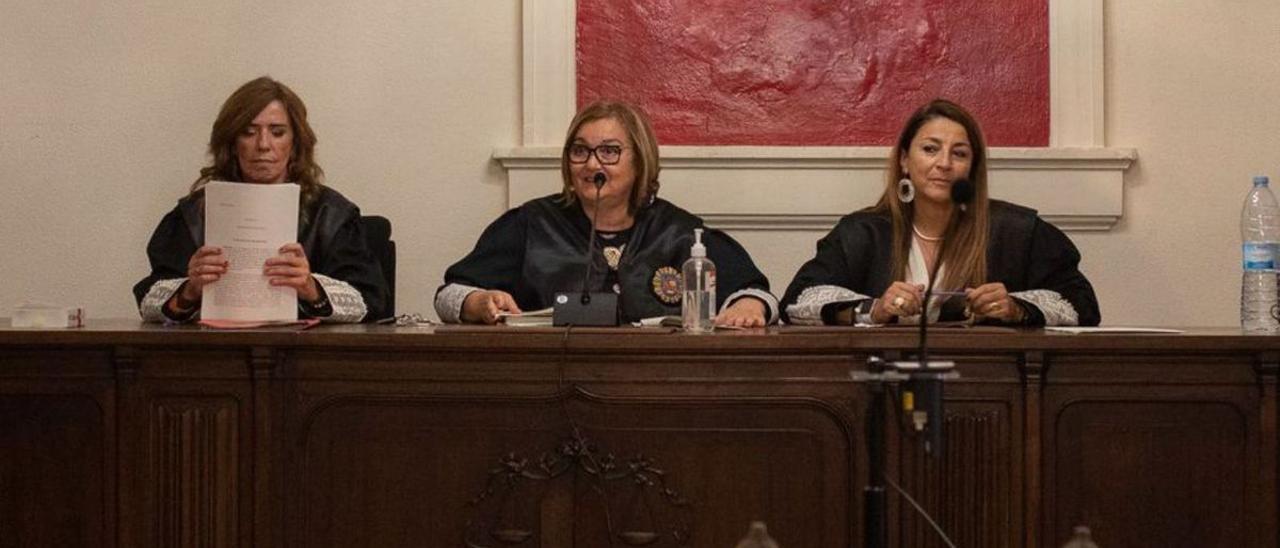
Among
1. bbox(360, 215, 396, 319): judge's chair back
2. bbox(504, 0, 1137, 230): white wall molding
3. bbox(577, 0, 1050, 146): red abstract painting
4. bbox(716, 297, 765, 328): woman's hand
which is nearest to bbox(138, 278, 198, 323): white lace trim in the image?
bbox(360, 215, 396, 319): judge's chair back

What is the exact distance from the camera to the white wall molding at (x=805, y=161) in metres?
4.77

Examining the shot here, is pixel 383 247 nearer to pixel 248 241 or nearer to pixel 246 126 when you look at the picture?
pixel 246 126

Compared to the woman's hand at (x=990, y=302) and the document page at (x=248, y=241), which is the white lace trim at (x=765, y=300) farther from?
the document page at (x=248, y=241)

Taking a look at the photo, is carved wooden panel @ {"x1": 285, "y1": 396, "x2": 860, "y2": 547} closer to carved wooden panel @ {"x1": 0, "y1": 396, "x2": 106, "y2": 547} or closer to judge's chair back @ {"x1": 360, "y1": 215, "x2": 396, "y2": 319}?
carved wooden panel @ {"x1": 0, "y1": 396, "x2": 106, "y2": 547}

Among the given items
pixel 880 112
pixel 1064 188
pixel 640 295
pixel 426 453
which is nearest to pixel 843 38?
pixel 880 112

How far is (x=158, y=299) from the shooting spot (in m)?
3.91

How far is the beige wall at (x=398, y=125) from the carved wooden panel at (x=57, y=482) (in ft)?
5.54

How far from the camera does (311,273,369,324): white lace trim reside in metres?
3.92

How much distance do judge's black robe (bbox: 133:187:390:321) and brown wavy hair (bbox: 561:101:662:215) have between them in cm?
59

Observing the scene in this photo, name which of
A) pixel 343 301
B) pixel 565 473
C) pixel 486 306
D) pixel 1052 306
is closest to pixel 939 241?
pixel 1052 306

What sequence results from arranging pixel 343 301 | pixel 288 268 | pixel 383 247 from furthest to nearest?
pixel 383 247 < pixel 343 301 < pixel 288 268

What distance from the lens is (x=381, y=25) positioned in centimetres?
488

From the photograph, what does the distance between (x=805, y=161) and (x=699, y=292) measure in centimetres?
123

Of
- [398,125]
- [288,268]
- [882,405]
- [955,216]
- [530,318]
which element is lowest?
[882,405]
